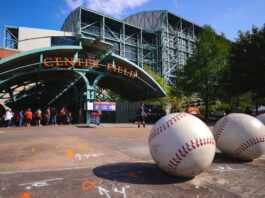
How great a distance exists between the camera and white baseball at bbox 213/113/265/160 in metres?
4.54

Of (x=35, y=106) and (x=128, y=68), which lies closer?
(x=128, y=68)

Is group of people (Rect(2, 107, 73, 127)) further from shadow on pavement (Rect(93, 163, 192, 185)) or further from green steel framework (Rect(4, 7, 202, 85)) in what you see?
green steel framework (Rect(4, 7, 202, 85))

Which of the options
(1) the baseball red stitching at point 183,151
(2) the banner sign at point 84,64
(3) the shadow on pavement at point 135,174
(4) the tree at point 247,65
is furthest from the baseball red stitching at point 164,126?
(4) the tree at point 247,65

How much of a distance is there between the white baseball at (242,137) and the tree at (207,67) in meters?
21.6

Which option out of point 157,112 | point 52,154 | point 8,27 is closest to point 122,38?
point 8,27

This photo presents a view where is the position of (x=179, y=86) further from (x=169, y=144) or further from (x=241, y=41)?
(x=169, y=144)

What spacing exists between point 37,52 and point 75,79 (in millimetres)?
5900

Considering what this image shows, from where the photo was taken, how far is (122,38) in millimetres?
48531

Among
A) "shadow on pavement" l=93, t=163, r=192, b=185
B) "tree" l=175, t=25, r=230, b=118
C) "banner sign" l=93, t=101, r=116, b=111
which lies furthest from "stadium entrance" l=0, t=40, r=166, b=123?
"shadow on pavement" l=93, t=163, r=192, b=185

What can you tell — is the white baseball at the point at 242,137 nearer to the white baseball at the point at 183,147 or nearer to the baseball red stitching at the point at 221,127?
the baseball red stitching at the point at 221,127

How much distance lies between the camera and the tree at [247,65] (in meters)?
20.8

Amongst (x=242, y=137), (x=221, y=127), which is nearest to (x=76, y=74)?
(x=221, y=127)

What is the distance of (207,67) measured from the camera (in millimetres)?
25219

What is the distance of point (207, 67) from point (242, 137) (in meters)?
23.1
